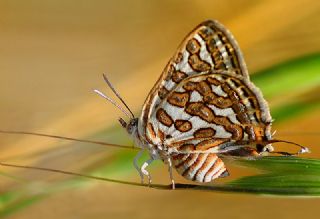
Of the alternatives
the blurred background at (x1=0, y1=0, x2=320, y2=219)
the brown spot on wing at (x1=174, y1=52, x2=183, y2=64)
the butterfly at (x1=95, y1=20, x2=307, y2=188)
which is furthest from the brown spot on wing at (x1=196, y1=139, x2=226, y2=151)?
the blurred background at (x1=0, y1=0, x2=320, y2=219)

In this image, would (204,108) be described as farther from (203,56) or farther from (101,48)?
(101,48)

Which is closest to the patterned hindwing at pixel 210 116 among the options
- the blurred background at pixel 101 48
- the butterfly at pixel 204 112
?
the butterfly at pixel 204 112

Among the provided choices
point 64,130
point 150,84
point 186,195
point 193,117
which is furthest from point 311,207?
point 193,117

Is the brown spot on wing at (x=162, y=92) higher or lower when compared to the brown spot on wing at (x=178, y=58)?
lower

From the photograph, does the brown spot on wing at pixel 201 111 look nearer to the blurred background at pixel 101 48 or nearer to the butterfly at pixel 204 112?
the butterfly at pixel 204 112

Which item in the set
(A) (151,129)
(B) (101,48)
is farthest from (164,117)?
(B) (101,48)

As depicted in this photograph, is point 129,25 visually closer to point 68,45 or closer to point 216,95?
point 68,45

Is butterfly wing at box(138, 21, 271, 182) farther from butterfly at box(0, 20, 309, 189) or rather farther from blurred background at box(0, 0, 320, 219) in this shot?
blurred background at box(0, 0, 320, 219)
